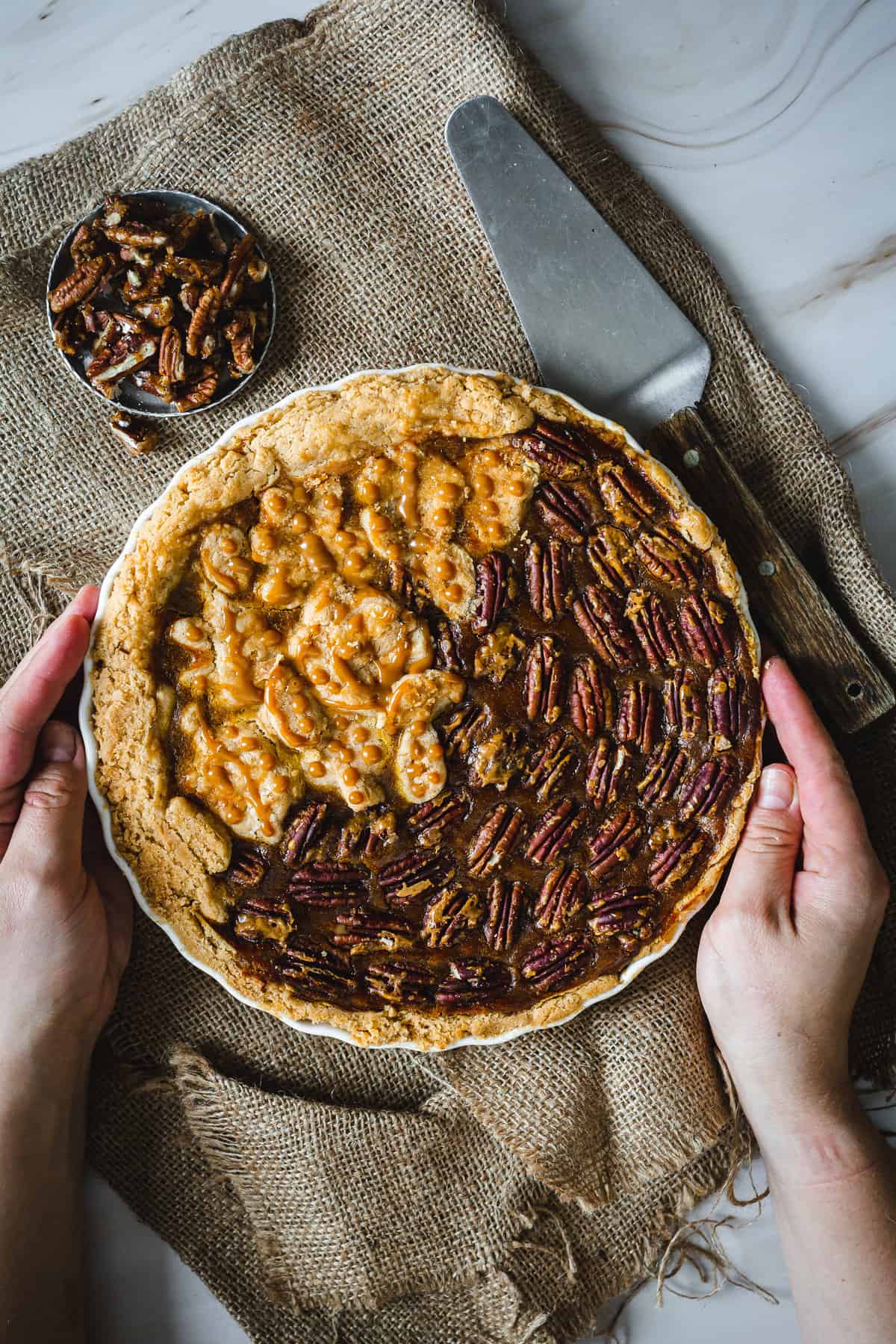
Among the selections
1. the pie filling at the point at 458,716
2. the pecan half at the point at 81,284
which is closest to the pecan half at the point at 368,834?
the pie filling at the point at 458,716

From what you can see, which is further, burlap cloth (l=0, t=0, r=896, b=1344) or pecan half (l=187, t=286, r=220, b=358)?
burlap cloth (l=0, t=0, r=896, b=1344)

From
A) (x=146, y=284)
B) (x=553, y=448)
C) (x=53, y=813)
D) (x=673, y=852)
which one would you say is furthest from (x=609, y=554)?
(x=53, y=813)

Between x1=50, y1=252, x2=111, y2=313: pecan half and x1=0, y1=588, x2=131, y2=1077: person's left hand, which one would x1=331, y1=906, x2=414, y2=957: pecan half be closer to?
x1=0, y1=588, x2=131, y2=1077: person's left hand

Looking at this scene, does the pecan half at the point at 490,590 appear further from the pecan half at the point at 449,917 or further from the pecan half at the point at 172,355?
the pecan half at the point at 172,355

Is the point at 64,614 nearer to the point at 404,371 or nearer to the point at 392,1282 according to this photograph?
the point at 404,371

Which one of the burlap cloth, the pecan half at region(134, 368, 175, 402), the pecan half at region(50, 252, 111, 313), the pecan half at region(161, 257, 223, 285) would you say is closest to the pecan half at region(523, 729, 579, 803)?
the burlap cloth
